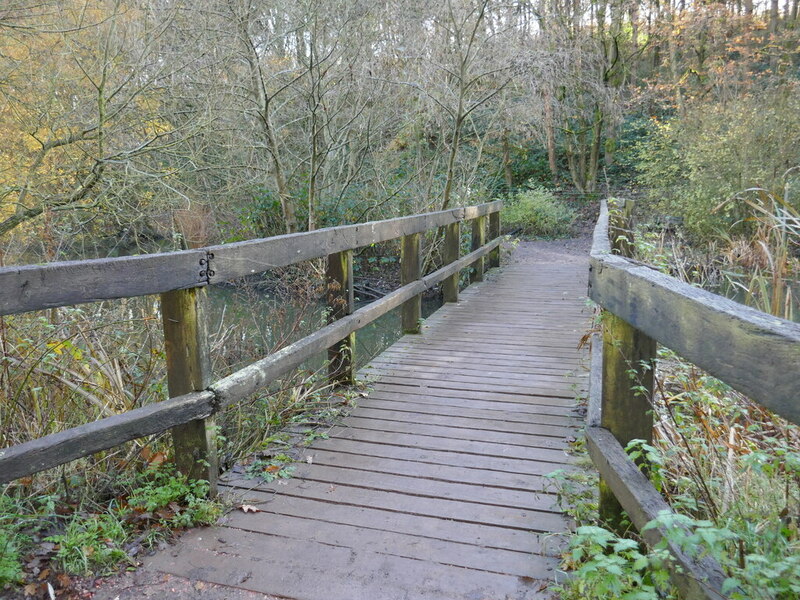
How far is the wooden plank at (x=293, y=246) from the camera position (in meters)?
2.92

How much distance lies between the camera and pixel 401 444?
3711 millimetres

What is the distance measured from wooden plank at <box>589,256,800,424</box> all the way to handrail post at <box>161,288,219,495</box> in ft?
5.66

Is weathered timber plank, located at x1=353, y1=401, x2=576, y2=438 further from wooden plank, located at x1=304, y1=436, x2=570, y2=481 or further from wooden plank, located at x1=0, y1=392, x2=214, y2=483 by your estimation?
wooden plank, located at x1=0, y1=392, x2=214, y2=483

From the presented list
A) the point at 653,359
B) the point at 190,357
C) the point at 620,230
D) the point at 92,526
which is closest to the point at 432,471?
the point at 190,357

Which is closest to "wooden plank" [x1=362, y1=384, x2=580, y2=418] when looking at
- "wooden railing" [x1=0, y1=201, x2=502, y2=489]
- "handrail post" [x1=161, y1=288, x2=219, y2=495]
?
"wooden railing" [x1=0, y1=201, x2=502, y2=489]

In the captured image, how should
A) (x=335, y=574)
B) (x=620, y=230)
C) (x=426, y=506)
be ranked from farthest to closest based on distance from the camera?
1. (x=620, y=230)
2. (x=426, y=506)
3. (x=335, y=574)

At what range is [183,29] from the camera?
8.65 m

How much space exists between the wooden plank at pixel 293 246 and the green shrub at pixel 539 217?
1182cm

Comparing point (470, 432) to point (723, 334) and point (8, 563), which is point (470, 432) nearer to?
point (8, 563)

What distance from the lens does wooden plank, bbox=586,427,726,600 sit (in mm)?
1595

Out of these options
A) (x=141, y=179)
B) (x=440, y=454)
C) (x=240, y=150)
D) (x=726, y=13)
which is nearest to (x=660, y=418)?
(x=440, y=454)

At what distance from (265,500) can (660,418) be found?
6.22 feet

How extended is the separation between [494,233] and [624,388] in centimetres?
880

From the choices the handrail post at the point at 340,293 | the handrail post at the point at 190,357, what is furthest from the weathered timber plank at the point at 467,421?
the handrail post at the point at 190,357
